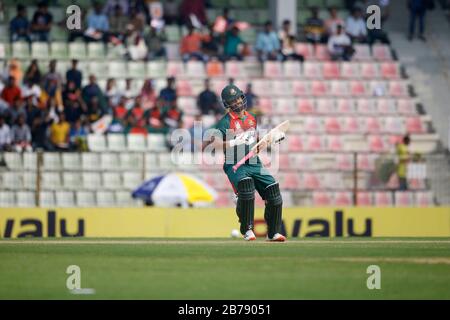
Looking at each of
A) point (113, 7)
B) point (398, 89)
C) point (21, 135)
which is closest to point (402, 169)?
point (398, 89)

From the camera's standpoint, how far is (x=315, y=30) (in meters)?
37.9

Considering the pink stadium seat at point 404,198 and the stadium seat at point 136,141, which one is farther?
the stadium seat at point 136,141

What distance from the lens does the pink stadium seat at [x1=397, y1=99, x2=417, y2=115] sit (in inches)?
1436

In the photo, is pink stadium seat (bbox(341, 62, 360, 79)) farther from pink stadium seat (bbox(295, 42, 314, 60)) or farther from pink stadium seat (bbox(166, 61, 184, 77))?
pink stadium seat (bbox(166, 61, 184, 77))

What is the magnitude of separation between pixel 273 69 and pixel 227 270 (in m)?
20.3

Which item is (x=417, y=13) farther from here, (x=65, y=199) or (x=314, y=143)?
(x=65, y=199)

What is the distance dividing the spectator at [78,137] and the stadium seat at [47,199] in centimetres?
179

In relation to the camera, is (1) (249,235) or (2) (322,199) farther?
(2) (322,199)

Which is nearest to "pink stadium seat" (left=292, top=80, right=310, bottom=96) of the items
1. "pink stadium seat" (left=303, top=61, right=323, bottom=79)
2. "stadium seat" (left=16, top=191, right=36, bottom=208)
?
"pink stadium seat" (left=303, top=61, right=323, bottom=79)

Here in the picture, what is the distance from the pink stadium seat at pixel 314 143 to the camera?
34375 mm

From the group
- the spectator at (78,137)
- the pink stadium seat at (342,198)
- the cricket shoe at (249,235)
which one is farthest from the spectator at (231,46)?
the cricket shoe at (249,235)

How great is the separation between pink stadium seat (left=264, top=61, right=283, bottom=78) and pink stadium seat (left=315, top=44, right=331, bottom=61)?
4.83 ft

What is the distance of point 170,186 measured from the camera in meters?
30.2

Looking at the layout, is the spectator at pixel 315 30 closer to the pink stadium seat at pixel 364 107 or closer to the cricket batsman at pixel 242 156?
the pink stadium seat at pixel 364 107
